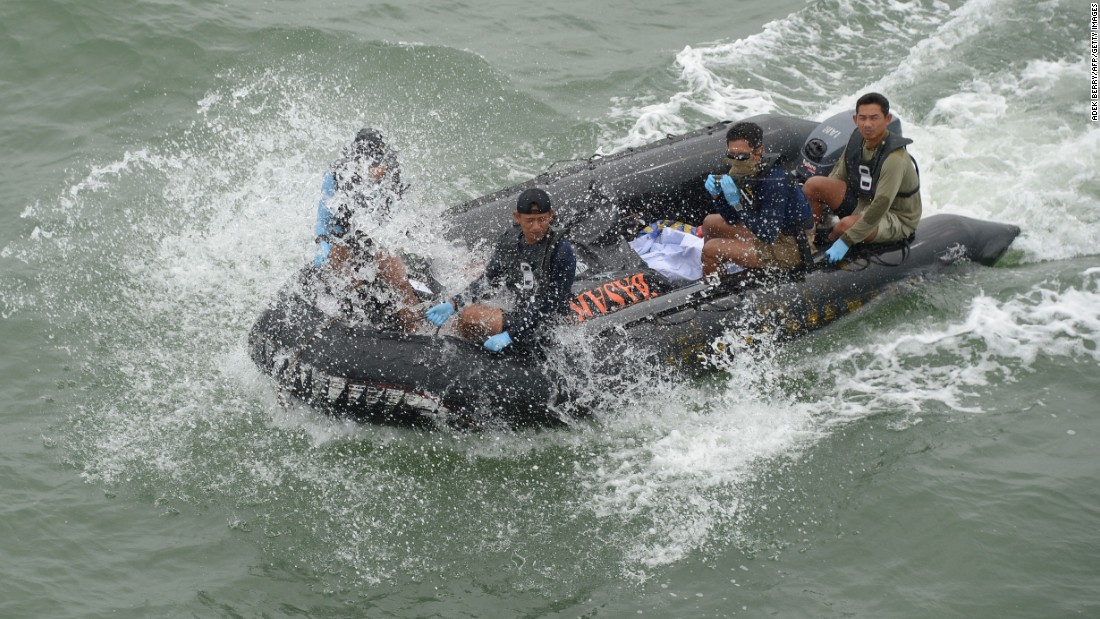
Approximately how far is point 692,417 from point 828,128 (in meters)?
3.00

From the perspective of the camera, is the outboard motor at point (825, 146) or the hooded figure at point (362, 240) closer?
the hooded figure at point (362, 240)

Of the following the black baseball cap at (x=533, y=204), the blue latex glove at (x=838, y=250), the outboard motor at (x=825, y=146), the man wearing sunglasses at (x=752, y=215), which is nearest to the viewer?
the black baseball cap at (x=533, y=204)

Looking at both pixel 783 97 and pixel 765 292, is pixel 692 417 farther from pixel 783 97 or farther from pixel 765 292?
pixel 783 97

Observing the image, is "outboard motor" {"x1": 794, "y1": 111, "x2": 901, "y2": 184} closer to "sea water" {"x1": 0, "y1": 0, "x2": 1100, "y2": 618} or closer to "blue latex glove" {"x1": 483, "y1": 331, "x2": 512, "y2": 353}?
"sea water" {"x1": 0, "y1": 0, "x2": 1100, "y2": 618}

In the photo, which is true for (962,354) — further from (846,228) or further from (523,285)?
(523,285)

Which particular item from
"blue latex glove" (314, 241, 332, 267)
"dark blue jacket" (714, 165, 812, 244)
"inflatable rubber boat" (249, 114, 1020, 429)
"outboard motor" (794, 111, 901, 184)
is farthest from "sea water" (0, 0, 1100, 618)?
"outboard motor" (794, 111, 901, 184)

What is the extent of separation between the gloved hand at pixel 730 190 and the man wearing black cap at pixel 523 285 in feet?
4.25

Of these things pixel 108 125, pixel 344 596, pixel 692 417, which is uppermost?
pixel 108 125

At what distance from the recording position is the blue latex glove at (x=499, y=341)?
6.39 m

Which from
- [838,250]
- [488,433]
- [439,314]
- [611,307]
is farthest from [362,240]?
[838,250]

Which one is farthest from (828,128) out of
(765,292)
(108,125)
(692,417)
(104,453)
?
(108,125)

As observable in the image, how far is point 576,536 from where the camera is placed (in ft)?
19.5

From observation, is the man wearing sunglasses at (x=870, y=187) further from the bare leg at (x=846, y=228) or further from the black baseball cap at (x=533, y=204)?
the black baseball cap at (x=533, y=204)

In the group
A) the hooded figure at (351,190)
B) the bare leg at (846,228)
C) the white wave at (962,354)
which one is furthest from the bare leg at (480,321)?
the bare leg at (846,228)
